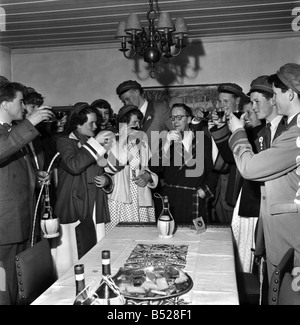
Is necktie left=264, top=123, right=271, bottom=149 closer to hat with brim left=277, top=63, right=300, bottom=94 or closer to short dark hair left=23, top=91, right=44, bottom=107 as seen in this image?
hat with brim left=277, top=63, right=300, bottom=94

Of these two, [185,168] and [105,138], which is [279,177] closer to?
[185,168]

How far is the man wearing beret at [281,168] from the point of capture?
6.48ft

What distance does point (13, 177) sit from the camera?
2596 millimetres

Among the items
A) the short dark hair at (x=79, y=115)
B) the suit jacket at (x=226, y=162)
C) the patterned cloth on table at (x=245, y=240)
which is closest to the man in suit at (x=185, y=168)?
the suit jacket at (x=226, y=162)

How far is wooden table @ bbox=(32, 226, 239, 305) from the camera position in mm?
1501

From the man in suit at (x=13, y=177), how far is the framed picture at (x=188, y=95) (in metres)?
3.37

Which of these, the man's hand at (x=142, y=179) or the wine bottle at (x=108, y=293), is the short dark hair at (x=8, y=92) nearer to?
the man's hand at (x=142, y=179)

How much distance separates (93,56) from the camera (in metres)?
6.04

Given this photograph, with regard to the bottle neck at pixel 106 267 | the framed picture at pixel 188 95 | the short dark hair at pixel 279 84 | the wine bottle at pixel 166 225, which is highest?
the framed picture at pixel 188 95

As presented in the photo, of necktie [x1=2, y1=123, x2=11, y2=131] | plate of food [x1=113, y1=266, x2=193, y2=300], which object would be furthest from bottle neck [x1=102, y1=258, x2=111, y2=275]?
necktie [x1=2, y1=123, x2=11, y2=131]

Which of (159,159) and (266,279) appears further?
(159,159)

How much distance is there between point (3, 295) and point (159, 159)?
1.59 metres
